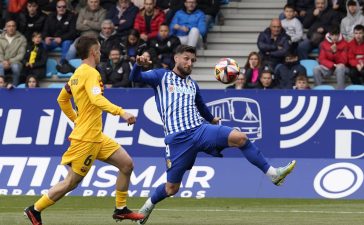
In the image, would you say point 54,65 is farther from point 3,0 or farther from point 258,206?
point 258,206

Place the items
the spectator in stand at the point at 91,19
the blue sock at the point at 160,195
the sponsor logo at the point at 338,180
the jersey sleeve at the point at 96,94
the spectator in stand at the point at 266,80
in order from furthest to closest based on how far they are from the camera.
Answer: the spectator in stand at the point at 91,19 → the spectator in stand at the point at 266,80 → the sponsor logo at the point at 338,180 → the blue sock at the point at 160,195 → the jersey sleeve at the point at 96,94

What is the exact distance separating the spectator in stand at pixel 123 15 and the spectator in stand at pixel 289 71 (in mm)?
3708

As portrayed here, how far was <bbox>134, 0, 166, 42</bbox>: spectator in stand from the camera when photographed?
24109 millimetres

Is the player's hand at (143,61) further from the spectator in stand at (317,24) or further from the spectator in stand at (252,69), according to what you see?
the spectator in stand at (317,24)

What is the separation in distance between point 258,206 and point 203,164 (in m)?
2.33

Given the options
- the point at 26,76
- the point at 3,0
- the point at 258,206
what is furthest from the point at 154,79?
the point at 3,0

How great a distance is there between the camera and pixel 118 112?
41.1 ft

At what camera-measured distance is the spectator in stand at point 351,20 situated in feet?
75.6

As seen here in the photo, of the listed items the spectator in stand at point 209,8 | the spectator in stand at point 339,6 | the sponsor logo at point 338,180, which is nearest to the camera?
the sponsor logo at point 338,180

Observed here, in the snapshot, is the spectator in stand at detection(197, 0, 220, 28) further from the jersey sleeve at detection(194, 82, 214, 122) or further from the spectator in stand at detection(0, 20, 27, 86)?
the jersey sleeve at detection(194, 82, 214, 122)

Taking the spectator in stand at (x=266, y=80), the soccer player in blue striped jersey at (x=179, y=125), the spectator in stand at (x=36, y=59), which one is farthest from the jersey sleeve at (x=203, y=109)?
the spectator in stand at (x=36, y=59)

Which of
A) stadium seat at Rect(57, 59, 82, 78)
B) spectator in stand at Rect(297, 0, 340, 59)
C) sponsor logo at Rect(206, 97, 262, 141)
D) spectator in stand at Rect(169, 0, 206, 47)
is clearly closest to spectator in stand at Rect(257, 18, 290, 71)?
spectator in stand at Rect(297, 0, 340, 59)

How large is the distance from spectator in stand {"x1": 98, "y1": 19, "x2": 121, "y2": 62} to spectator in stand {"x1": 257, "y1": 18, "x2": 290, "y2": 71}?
2889mm

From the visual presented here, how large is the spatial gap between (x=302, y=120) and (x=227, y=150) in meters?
1.33
